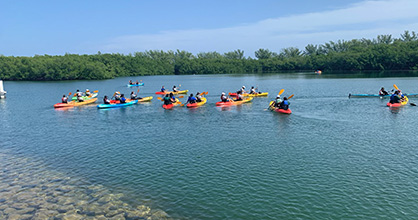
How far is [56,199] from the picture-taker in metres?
13.1

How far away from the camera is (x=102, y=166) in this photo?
17281 mm

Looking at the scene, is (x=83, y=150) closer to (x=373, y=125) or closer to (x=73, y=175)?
(x=73, y=175)

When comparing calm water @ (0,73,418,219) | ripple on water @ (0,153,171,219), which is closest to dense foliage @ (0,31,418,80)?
calm water @ (0,73,418,219)

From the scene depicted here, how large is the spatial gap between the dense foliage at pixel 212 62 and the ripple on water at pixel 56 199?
103 m

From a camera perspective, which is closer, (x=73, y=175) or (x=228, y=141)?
(x=73, y=175)

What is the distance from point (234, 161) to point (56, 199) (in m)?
8.84

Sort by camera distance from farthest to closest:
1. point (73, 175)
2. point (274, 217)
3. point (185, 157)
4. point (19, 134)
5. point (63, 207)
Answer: point (19, 134) < point (185, 157) < point (73, 175) < point (63, 207) < point (274, 217)

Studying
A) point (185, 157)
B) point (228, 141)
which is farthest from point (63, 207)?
point (228, 141)

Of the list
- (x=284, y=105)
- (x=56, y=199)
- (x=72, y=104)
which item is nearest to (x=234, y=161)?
(x=56, y=199)

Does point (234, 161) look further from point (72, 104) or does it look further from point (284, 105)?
point (72, 104)

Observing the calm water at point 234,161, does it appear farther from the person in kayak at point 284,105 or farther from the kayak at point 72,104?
the kayak at point 72,104

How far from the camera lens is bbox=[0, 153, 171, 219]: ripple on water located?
1176 centimetres

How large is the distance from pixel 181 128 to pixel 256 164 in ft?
35.4

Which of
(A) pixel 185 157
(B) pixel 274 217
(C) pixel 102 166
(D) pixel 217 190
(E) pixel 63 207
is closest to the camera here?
(B) pixel 274 217
